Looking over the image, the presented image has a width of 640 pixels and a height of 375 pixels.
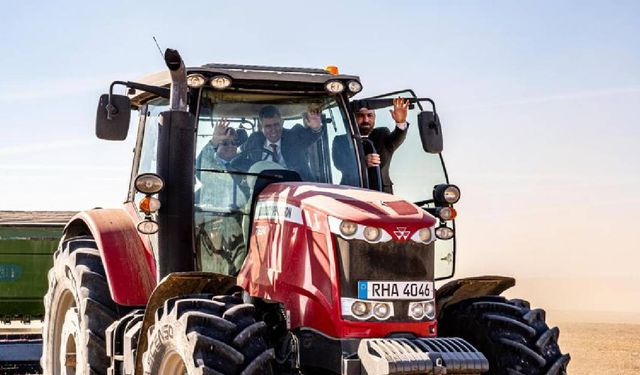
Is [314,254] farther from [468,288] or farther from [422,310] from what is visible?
[468,288]

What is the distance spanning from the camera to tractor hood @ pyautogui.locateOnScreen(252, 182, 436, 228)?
22.5 ft

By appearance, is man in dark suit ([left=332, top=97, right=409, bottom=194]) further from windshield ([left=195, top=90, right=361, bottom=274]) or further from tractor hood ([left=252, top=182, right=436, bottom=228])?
tractor hood ([left=252, top=182, right=436, bottom=228])

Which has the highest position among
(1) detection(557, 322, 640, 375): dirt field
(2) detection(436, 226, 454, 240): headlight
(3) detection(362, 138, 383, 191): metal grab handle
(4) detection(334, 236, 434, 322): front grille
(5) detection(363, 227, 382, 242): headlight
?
(3) detection(362, 138, 383, 191): metal grab handle

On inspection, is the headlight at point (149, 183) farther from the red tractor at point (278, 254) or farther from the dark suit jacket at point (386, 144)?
the dark suit jacket at point (386, 144)

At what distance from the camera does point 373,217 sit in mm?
6832

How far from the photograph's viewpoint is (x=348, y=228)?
6785 mm

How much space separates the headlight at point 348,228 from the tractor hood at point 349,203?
0.02 m

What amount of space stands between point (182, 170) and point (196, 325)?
1.21m

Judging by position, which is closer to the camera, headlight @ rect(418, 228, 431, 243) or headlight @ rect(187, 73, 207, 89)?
headlight @ rect(418, 228, 431, 243)

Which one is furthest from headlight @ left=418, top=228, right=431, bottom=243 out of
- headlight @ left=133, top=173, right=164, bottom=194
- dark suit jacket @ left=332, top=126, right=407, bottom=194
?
headlight @ left=133, top=173, right=164, bottom=194

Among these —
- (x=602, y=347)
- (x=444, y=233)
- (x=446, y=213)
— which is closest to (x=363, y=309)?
(x=444, y=233)

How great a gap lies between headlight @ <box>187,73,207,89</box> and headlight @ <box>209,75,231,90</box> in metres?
0.07

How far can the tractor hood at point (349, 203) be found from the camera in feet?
22.5

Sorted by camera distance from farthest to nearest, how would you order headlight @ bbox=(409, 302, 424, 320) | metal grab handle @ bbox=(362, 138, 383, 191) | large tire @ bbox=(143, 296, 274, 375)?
metal grab handle @ bbox=(362, 138, 383, 191)
headlight @ bbox=(409, 302, 424, 320)
large tire @ bbox=(143, 296, 274, 375)
